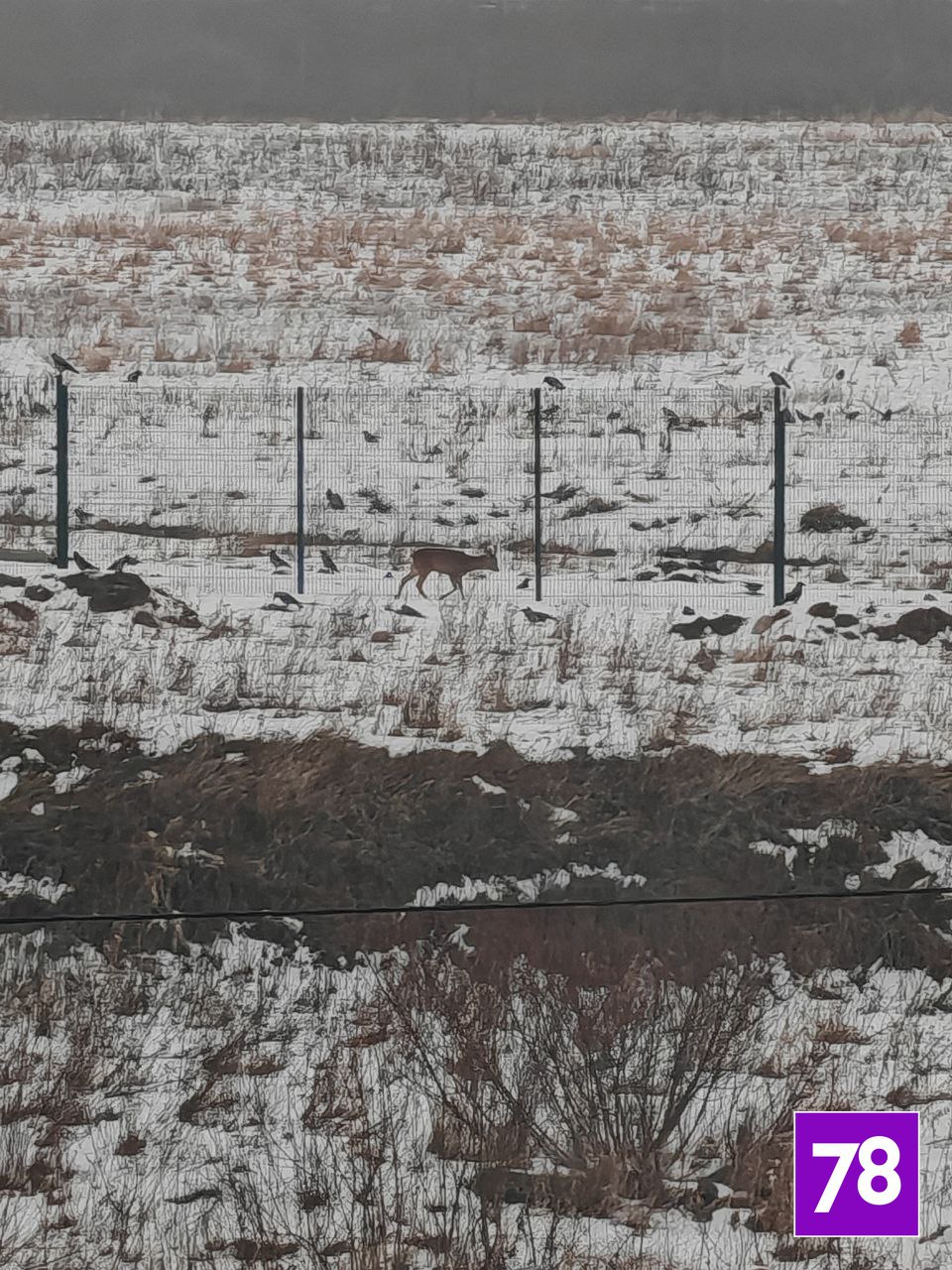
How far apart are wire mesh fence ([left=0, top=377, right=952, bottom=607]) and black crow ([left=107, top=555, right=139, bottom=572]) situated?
1.33ft

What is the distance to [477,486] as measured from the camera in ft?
62.9

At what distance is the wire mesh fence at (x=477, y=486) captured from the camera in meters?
16.3

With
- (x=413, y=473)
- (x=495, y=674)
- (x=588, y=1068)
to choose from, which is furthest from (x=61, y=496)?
(x=588, y=1068)

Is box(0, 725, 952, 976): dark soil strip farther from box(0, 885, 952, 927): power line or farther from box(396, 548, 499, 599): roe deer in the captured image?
box(396, 548, 499, 599): roe deer

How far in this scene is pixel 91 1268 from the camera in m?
5.48

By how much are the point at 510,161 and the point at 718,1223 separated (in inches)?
1195

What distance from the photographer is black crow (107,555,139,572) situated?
14.6 meters

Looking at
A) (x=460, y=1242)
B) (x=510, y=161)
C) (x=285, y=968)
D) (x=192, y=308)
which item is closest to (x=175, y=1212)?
(x=460, y=1242)

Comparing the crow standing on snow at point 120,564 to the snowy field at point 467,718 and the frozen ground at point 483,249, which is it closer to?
the snowy field at point 467,718

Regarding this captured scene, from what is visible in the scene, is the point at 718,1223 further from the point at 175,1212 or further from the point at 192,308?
the point at 192,308

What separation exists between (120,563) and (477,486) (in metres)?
5.63

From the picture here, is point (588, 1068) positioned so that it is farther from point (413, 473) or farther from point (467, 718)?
point (413, 473)

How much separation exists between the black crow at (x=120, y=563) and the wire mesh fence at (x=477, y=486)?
0.40m

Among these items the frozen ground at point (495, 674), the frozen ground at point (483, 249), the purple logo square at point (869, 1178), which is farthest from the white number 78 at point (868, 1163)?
the frozen ground at point (483, 249)
